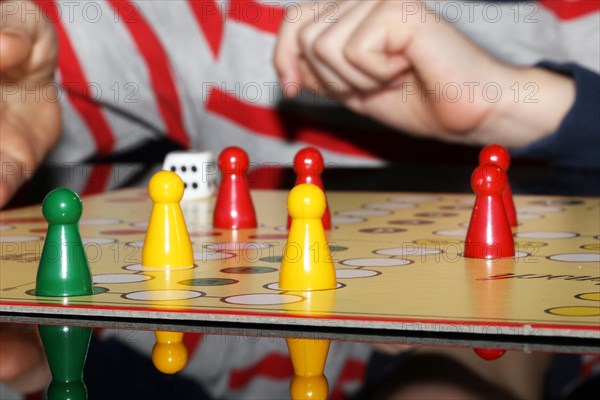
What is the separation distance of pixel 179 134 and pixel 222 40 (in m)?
0.25

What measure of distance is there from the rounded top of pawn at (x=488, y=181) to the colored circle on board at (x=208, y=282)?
0.30 meters

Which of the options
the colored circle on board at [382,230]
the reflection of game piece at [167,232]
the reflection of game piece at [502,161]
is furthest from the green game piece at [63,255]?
the reflection of game piece at [502,161]

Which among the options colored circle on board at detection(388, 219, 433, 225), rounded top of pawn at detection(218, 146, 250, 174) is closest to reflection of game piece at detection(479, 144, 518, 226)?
colored circle on board at detection(388, 219, 433, 225)

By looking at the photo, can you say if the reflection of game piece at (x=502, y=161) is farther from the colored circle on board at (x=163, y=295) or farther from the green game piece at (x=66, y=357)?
the green game piece at (x=66, y=357)

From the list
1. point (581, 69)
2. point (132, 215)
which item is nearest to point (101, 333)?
point (132, 215)

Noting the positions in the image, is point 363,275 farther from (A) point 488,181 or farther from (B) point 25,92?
(B) point 25,92

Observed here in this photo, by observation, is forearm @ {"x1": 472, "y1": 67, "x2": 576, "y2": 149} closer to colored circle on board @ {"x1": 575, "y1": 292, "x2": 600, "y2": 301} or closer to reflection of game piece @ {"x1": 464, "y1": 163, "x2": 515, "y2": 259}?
reflection of game piece @ {"x1": 464, "y1": 163, "x2": 515, "y2": 259}

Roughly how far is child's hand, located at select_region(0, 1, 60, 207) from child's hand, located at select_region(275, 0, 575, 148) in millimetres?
441

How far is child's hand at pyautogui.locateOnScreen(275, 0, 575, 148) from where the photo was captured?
1.60 metres

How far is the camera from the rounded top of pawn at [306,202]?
31.7 inches

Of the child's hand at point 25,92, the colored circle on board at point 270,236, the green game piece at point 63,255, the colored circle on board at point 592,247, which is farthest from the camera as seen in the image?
the child's hand at point 25,92

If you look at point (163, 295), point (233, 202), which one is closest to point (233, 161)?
point (233, 202)

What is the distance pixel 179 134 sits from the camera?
223cm

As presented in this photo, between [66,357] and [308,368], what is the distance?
14 centimetres
